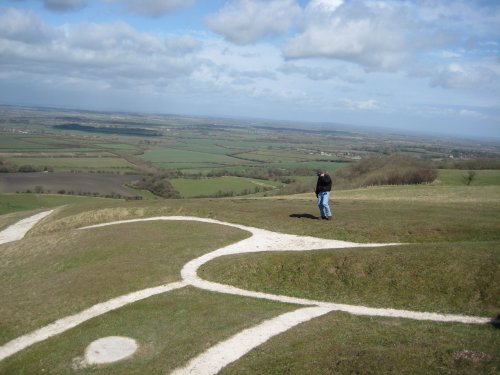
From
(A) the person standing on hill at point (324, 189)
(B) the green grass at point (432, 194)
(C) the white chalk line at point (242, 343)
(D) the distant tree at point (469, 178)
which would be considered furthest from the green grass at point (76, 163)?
(C) the white chalk line at point (242, 343)

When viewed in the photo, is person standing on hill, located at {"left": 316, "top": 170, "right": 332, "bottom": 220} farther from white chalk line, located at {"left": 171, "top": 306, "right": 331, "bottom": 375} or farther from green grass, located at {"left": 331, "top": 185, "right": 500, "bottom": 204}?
green grass, located at {"left": 331, "top": 185, "right": 500, "bottom": 204}

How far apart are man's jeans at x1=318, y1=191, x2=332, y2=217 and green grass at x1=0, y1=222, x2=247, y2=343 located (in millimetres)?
6376

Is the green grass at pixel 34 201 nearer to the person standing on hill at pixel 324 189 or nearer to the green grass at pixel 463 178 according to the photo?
the person standing on hill at pixel 324 189

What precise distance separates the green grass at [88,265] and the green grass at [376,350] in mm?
10789

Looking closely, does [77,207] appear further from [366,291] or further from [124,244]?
[366,291]

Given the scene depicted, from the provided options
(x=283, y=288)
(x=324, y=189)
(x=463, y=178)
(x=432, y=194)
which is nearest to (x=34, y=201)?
(x=324, y=189)

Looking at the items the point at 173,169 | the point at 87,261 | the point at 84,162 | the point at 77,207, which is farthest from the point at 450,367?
the point at 84,162

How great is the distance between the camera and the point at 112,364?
1652 centimetres

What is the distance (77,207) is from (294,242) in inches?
1362

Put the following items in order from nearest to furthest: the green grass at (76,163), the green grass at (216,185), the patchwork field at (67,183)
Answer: the patchwork field at (67,183)
the green grass at (216,185)
the green grass at (76,163)

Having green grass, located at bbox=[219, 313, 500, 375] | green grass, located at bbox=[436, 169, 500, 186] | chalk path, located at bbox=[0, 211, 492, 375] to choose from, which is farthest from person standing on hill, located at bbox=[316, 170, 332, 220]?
green grass, located at bbox=[436, 169, 500, 186]

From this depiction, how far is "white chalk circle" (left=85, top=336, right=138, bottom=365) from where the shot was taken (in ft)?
55.7

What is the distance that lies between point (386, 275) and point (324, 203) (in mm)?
12218

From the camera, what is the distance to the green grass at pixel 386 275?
20.3 metres
